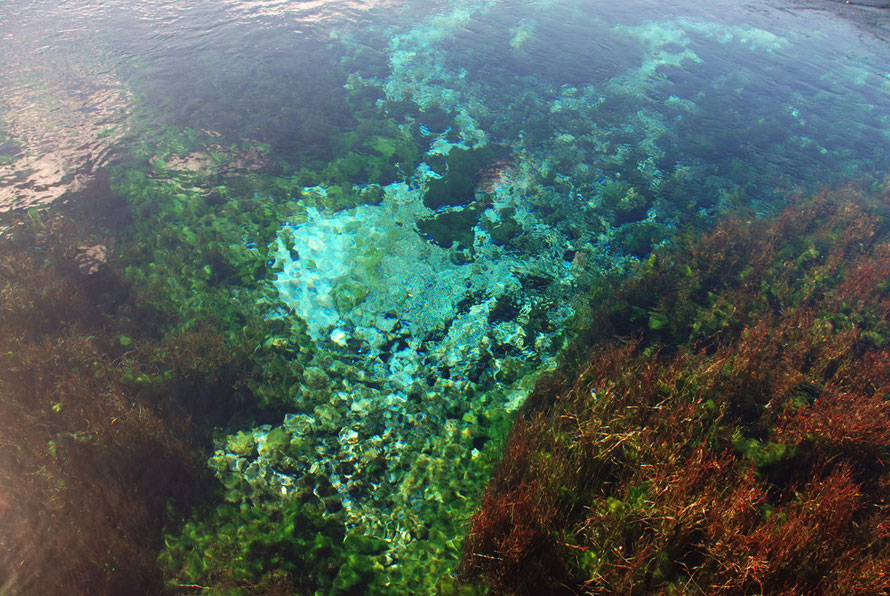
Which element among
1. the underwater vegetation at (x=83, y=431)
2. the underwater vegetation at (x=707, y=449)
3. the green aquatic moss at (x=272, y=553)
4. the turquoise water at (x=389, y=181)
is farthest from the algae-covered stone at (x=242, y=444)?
the underwater vegetation at (x=707, y=449)

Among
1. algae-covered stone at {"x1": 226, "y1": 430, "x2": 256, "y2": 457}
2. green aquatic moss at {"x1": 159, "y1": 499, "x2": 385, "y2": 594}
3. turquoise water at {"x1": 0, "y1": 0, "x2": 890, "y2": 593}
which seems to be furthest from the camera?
turquoise water at {"x1": 0, "y1": 0, "x2": 890, "y2": 593}

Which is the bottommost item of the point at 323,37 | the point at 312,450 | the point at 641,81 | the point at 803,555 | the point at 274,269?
the point at 312,450

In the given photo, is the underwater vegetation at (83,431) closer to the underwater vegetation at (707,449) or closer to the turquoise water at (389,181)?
the turquoise water at (389,181)

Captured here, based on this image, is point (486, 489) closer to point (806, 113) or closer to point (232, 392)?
point (232, 392)

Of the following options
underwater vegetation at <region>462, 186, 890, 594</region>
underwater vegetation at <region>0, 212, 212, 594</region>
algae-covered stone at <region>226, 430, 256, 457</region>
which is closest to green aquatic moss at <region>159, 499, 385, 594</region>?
underwater vegetation at <region>0, 212, 212, 594</region>

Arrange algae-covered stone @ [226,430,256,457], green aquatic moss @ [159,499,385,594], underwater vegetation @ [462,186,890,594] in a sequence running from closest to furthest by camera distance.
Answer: underwater vegetation @ [462,186,890,594] < green aquatic moss @ [159,499,385,594] < algae-covered stone @ [226,430,256,457]

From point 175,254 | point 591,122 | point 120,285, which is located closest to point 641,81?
point 591,122

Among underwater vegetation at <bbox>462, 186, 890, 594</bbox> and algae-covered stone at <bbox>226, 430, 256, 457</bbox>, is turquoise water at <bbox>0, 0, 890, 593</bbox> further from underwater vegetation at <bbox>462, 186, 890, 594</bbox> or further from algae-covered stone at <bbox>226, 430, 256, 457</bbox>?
underwater vegetation at <bbox>462, 186, 890, 594</bbox>
